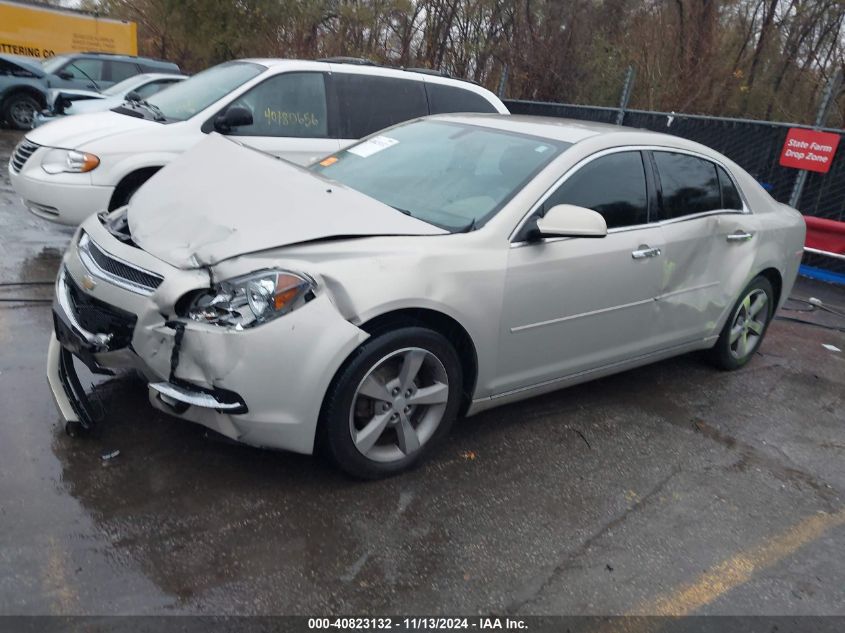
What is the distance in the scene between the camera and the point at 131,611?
2475 mm

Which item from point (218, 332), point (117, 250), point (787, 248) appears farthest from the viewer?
point (787, 248)

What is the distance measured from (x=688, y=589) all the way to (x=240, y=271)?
2.22 m

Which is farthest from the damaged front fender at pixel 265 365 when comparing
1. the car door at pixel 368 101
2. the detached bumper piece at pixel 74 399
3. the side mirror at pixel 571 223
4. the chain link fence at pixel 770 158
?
the chain link fence at pixel 770 158

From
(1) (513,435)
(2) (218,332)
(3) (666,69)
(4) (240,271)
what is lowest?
(1) (513,435)

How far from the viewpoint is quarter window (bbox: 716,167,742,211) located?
4.89 meters

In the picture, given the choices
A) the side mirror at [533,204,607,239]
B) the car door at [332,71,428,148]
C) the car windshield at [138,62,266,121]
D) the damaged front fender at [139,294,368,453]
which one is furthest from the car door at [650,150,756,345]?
the car windshield at [138,62,266,121]

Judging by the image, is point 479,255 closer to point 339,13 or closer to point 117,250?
point 117,250

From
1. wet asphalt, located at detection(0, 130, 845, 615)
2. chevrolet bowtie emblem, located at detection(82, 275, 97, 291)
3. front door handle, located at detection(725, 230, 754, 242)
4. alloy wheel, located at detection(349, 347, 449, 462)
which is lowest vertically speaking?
wet asphalt, located at detection(0, 130, 845, 615)

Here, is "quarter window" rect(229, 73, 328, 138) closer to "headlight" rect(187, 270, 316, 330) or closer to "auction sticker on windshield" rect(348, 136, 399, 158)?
"auction sticker on windshield" rect(348, 136, 399, 158)

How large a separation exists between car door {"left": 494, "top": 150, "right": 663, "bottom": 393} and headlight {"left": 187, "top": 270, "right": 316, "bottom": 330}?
3.49 feet

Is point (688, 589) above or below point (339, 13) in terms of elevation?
below

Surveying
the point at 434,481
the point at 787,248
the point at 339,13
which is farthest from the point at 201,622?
the point at 339,13

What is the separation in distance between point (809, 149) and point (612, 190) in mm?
6375

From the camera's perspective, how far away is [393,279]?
316 cm
